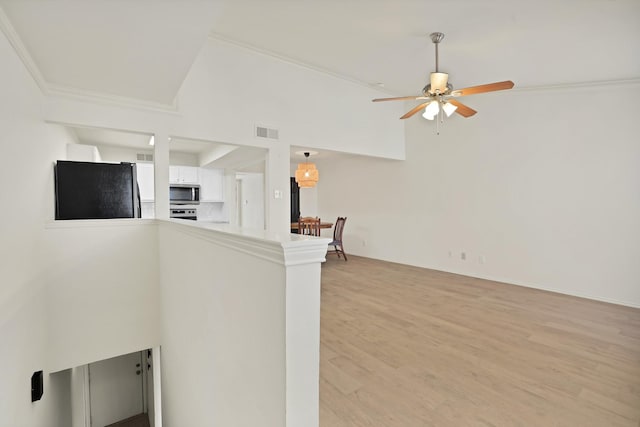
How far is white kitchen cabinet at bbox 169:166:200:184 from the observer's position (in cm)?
623

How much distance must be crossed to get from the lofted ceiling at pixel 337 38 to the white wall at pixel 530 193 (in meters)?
0.53

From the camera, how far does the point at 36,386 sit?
2.40m

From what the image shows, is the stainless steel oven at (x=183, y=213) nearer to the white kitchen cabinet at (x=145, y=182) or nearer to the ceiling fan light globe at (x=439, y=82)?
the white kitchen cabinet at (x=145, y=182)

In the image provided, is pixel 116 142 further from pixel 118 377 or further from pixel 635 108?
pixel 635 108

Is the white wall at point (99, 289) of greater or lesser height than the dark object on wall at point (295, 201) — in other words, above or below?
below

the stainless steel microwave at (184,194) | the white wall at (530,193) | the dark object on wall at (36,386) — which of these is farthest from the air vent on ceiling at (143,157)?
the white wall at (530,193)

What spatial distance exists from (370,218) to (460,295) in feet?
10.1

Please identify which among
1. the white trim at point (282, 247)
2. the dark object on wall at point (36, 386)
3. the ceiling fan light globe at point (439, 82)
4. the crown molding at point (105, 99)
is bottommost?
the dark object on wall at point (36, 386)

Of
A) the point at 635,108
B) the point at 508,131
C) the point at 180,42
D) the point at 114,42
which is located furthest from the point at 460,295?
the point at 114,42

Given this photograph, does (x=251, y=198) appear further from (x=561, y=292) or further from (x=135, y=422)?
(x=561, y=292)

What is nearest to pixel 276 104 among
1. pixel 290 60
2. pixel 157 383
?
pixel 290 60

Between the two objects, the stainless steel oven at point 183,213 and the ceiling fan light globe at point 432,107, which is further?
the stainless steel oven at point 183,213

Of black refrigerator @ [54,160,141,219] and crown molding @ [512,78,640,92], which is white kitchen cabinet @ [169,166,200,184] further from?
crown molding @ [512,78,640,92]

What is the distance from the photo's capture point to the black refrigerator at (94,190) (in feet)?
9.80
